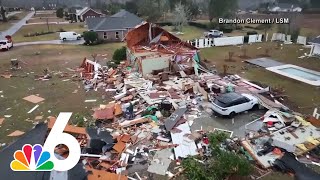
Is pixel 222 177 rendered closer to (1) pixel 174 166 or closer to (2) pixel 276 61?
(1) pixel 174 166

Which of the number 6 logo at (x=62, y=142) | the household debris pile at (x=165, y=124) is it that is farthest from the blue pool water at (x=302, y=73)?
the number 6 logo at (x=62, y=142)

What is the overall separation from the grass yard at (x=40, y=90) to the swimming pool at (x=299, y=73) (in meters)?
16.5

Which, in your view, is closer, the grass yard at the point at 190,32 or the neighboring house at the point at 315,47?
the neighboring house at the point at 315,47

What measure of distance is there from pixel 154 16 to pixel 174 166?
1951 inches

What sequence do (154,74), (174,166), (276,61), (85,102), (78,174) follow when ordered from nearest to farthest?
(78,174) → (174,166) → (85,102) → (154,74) → (276,61)

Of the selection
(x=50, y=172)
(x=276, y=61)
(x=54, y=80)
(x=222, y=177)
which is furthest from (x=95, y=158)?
(x=276, y=61)

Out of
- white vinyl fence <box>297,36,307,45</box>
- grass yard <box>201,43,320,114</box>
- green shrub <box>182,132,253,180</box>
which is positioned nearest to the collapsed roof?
grass yard <box>201,43,320,114</box>

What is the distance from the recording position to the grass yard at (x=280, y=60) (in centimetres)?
1878

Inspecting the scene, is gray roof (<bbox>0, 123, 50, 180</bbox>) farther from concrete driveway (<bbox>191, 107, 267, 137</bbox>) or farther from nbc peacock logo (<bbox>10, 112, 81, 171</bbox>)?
concrete driveway (<bbox>191, 107, 267, 137</bbox>)

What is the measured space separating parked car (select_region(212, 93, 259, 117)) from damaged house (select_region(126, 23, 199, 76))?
290 inches

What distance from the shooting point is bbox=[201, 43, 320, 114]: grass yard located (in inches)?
739

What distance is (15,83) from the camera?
23266 mm

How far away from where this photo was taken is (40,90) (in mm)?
21641

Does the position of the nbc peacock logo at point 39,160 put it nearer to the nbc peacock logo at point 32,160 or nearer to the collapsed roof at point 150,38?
the nbc peacock logo at point 32,160
